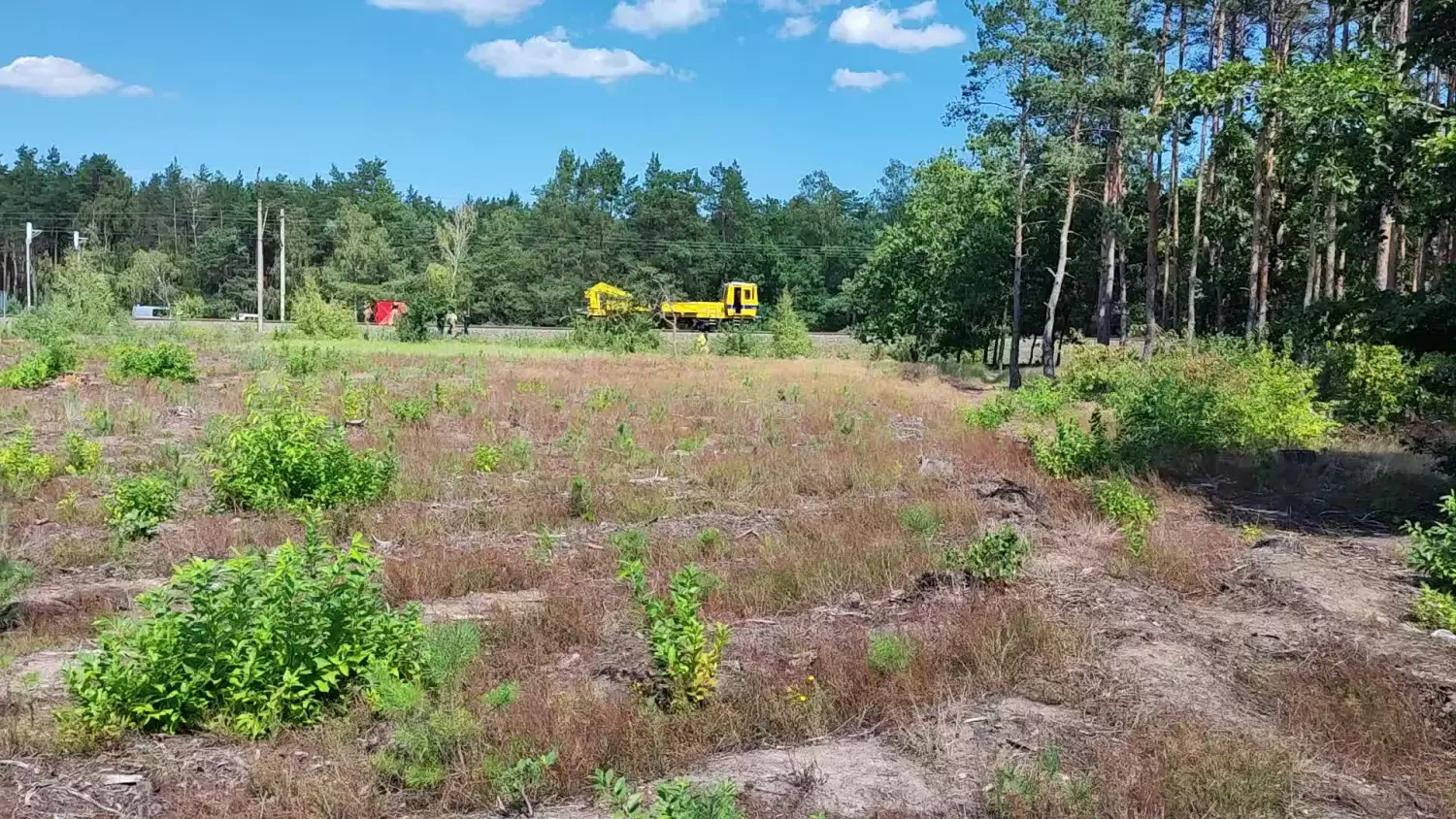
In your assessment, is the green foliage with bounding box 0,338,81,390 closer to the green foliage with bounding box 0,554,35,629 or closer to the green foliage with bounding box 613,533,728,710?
the green foliage with bounding box 0,554,35,629

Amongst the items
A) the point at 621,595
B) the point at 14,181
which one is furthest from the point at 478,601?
the point at 14,181

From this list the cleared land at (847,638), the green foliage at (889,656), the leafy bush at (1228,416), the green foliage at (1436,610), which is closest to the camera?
the cleared land at (847,638)

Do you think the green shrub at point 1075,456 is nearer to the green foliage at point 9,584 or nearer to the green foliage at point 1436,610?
the green foliage at point 1436,610

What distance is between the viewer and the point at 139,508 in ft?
30.1

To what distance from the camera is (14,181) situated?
3789 inches

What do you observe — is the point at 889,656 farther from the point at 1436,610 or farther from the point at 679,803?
the point at 1436,610

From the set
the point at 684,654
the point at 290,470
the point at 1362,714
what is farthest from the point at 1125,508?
the point at 290,470

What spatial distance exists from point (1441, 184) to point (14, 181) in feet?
382

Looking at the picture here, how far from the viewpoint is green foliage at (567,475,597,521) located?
10258 mm

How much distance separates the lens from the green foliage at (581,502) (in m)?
10.3

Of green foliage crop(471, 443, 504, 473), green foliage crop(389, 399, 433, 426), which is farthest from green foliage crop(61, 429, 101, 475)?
green foliage crop(389, 399, 433, 426)

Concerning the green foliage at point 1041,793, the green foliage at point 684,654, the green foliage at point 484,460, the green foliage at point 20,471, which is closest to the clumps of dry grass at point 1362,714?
the green foliage at point 1041,793

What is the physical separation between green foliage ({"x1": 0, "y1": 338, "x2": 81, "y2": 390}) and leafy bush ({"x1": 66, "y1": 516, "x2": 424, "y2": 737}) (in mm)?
15804

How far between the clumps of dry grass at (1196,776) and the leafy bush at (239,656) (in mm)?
3478
